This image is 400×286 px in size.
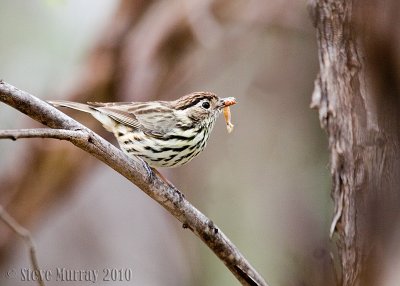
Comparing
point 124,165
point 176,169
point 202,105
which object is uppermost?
point 176,169

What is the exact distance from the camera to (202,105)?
3973 mm

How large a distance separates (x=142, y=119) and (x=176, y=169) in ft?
7.14

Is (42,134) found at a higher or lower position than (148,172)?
lower

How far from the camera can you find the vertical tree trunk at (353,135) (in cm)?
212

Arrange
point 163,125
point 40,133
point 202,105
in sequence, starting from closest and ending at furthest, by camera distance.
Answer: point 40,133 < point 163,125 < point 202,105

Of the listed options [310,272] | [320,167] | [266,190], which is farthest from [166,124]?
[266,190]

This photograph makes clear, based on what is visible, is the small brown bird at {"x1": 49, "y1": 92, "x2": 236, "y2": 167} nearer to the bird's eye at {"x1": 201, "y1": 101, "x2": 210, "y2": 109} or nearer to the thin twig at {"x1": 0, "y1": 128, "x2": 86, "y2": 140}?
the bird's eye at {"x1": 201, "y1": 101, "x2": 210, "y2": 109}

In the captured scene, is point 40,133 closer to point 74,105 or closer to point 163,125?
point 74,105

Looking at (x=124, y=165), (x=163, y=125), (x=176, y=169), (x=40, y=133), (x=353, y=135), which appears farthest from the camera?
(x=176, y=169)

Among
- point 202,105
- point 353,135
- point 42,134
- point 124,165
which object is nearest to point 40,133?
point 42,134

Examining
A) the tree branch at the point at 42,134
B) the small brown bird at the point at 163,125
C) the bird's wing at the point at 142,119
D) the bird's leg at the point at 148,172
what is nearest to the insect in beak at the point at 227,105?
the small brown bird at the point at 163,125

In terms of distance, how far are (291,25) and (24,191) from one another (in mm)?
2348

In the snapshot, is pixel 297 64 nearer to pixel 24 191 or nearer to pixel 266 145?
pixel 266 145

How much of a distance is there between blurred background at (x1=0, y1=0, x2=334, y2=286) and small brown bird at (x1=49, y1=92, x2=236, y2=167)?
1.07 meters
